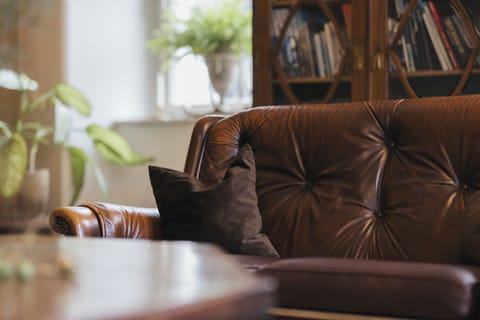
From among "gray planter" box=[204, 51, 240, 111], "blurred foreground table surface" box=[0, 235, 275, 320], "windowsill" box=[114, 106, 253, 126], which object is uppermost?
"gray planter" box=[204, 51, 240, 111]

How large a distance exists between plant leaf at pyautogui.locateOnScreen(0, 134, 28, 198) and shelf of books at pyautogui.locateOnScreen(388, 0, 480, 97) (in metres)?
1.85

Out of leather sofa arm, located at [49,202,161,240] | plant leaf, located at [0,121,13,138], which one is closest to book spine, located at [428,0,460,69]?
leather sofa arm, located at [49,202,161,240]

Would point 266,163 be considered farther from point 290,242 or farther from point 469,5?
point 469,5

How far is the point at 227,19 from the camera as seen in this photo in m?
3.90

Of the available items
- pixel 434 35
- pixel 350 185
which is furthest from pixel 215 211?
pixel 434 35

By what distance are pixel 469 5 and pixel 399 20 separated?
27cm

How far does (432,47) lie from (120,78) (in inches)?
76.1

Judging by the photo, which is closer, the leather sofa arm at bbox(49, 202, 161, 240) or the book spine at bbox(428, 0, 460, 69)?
the leather sofa arm at bbox(49, 202, 161, 240)

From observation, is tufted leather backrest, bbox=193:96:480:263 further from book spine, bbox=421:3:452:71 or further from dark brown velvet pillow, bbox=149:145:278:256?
book spine, bbox=421:3:452:71

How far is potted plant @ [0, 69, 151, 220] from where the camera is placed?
382 cm

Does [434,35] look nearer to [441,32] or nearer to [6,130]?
[441,32]

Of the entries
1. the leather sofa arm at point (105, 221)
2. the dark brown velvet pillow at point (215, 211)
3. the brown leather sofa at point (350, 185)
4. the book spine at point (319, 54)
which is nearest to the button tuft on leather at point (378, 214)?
the brown leather sofa at point (350, 185)

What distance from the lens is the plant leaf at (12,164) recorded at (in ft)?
12.4

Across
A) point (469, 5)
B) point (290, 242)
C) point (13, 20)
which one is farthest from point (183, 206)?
point (13, 20)
